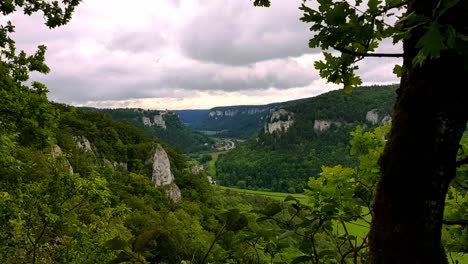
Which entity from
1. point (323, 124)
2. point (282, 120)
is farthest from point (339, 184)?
point (282, 120)

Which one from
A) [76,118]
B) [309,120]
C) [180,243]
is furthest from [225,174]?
[180,243]

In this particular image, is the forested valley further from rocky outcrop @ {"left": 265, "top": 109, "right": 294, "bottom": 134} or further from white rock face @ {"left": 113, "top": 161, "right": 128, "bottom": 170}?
rocky outcrop @ {"left": 265, "top": 109, "right": 294, "bottom": 134}

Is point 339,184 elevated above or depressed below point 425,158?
below

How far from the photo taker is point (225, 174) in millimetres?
162625

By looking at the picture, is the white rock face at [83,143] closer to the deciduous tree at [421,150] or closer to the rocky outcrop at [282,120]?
the deciduous tree at [421,150]

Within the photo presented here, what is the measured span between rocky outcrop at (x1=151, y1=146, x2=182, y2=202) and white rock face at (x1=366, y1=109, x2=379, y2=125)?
412ft

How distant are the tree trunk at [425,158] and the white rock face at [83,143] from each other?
6169 cm

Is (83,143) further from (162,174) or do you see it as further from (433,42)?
(433,42)

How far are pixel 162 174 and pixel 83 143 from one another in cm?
1527

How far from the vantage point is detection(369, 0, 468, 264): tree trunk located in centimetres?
145

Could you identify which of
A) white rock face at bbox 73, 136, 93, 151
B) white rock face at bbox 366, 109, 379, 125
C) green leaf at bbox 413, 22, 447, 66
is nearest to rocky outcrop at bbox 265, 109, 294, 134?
white rock face at bbox 366, 109, 379, 125

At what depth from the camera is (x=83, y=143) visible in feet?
201

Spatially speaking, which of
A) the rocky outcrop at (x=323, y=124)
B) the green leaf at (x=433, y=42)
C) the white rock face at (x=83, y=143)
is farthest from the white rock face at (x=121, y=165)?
the rocky outcrop at (x=323, y=124)

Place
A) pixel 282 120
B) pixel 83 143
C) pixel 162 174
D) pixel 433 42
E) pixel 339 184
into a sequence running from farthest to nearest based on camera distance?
1. pixel 282 120
2. pixel 162 174
3. pixel 83 143
4. pixel 339 184
5. pixel 433 42
